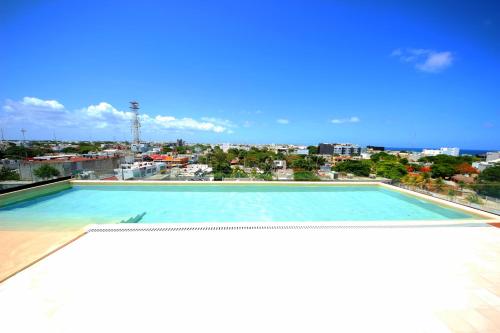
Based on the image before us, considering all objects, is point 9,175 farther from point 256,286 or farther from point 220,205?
point 256,286

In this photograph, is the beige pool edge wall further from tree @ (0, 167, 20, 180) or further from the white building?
the white building

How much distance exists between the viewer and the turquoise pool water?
13.2ft

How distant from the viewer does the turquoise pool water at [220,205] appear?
13.2 ft

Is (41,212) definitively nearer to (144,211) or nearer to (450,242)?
(144,211)

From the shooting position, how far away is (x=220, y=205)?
15.8 ft

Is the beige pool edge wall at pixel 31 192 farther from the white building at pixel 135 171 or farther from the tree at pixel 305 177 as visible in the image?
the tree at pixel 305 177

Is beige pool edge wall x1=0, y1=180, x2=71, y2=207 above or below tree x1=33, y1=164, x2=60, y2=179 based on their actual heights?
below

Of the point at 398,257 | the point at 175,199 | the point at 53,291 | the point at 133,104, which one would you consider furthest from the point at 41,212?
the point at 133,104

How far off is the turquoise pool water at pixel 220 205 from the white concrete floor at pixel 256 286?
1.50m

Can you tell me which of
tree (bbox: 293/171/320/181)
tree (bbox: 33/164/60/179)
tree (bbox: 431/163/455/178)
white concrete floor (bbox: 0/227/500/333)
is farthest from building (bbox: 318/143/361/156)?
white concrete floor (bbox: 0/227/500/333)

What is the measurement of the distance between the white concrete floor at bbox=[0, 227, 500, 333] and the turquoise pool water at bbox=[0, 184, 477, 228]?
150 centimetres

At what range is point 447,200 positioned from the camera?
15.4 feet

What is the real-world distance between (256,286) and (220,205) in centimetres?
313

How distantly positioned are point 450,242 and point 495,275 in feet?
2.41
